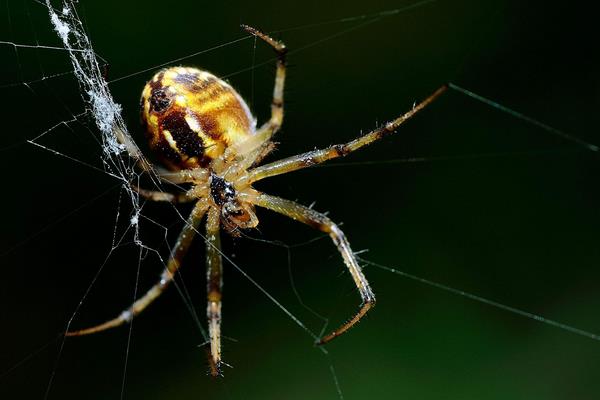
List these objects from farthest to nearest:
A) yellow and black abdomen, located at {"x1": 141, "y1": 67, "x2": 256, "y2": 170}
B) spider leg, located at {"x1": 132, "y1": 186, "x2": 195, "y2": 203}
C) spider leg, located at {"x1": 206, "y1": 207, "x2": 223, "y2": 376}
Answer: spider leg, located at {"x1": 206, "y1": 207, "x2": 223, "y2": 376}
spider leg, located at {"x1": 132, "y1": 186, "x2": 195, "y2": 203}
yellow and black abdomen, located at {"x1": 141, "y1": 67, "x2": 256, "y2": 170}

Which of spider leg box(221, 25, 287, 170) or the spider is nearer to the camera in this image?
the spider

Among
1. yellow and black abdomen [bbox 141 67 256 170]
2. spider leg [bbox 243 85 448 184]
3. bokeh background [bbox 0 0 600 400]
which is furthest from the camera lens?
bokeh background [bbox 0 0 600 400]

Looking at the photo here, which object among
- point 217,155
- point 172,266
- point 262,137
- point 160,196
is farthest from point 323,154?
point 172,266

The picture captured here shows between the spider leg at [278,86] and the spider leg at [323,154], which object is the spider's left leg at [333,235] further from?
the spider leg at [278,86]

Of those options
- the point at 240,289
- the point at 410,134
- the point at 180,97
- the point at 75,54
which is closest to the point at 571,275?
the point at 410,134

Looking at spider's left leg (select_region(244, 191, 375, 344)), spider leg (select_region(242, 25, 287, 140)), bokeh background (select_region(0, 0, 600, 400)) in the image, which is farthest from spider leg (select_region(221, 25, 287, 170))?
bokeh background (select_region(0, 0, 600, 400))

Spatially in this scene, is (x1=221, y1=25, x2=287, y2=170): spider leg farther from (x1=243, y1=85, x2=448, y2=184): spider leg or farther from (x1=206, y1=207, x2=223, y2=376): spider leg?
(x1=206, y1=207, x2=223, y2=376): spider leg

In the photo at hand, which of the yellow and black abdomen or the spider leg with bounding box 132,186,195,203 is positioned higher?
the yellow and black abdomen

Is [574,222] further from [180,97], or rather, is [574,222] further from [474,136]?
[180,97]
